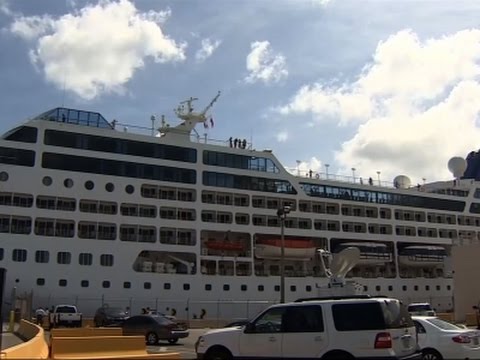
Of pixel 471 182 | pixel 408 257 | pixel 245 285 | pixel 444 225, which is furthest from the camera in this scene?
pixel 471 182

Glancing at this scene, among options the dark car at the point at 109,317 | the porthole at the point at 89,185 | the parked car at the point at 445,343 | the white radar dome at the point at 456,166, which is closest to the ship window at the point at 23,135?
the porthole at the point at 89,185

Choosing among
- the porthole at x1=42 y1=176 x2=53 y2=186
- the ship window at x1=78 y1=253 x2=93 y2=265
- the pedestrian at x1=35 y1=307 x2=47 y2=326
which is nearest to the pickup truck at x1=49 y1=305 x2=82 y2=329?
the pedestrian at x1=35 y1=307 x2=47 y2=326

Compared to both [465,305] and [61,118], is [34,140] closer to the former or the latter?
[61,118]

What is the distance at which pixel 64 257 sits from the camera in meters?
38.8

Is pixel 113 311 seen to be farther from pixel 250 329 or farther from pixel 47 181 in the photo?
pixel 250 329

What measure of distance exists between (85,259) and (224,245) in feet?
36.6

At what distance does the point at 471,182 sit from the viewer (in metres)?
64.6

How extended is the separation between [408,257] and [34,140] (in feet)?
115

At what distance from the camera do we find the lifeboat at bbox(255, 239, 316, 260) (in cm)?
4753

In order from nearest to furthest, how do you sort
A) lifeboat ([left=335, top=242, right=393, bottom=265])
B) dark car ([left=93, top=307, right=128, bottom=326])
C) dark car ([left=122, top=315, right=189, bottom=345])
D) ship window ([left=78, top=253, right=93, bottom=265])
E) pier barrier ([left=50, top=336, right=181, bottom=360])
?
pier barrier ([left=50, top=336, right=181, bottom=360]) < dark car ([left=122, top=315, right=189, bottom=345]) < dark car ([left=93, top=307, right=128, bottom=326]) < ship window ([left=78, top=253, right=93, bottom=265]) < lifeboat ([left=335, top=242, right=393, bottom=265])

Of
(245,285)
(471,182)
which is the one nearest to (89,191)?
(245,285)

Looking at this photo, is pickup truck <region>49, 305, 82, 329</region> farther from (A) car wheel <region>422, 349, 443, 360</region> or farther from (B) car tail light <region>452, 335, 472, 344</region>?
(B) car tail light <region>452, 335, 472, 344</region>

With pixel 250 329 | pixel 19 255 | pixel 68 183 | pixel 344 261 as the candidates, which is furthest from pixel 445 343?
pixel 68 183

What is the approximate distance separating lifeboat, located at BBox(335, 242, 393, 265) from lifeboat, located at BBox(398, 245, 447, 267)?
225 centimetres
